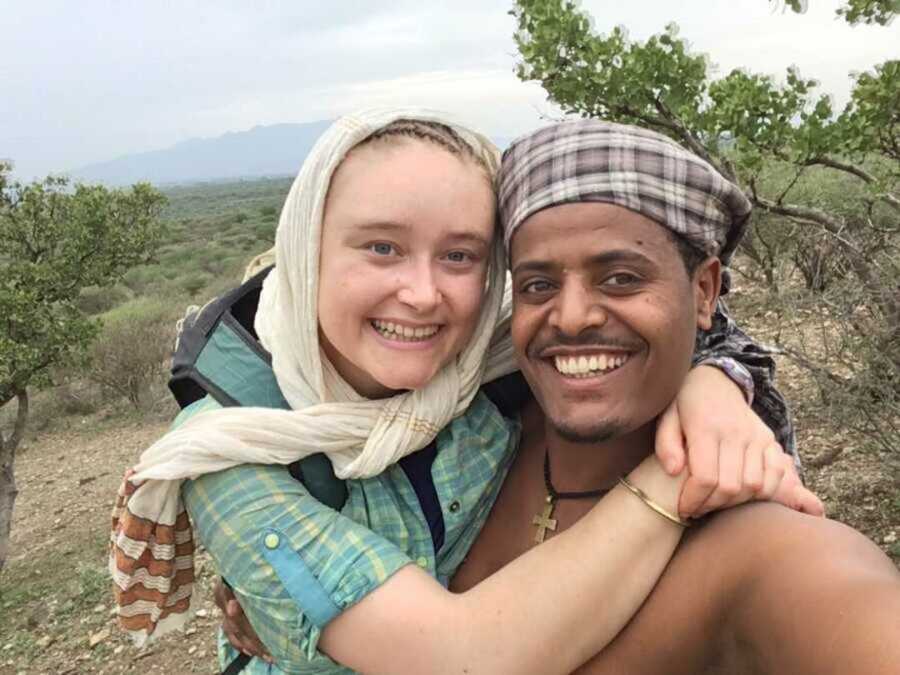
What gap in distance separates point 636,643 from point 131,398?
12.5 meters

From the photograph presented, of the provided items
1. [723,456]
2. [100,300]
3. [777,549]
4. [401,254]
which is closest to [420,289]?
[401,254]

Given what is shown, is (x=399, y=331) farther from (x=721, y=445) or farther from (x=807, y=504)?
(x=807, y=504)

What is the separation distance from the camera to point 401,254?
138cm

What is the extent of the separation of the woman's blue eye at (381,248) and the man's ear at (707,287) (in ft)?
1.83

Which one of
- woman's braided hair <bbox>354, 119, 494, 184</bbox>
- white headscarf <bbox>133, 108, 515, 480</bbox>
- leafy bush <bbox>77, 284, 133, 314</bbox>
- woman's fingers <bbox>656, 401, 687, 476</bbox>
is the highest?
woman's braided hair <bbox>354, 119, 494, 184</bbox>

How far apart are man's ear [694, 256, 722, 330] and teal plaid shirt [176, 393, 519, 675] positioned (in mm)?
567

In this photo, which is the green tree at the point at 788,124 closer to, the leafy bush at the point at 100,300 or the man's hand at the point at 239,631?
the man's hand at the point at 239,631

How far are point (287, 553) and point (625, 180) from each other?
33.0 inches

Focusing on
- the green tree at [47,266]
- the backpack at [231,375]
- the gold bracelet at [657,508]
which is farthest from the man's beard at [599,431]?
the green tree at [47,266]

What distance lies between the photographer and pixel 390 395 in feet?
5.12

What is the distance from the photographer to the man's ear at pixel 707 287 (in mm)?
1388

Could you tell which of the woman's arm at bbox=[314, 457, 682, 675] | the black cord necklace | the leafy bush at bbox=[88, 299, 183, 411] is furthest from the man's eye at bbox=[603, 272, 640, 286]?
the leafy bush at bbox=[88, 299, 183, 411]

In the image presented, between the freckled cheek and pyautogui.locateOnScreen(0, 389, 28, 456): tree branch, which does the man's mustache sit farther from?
pyautogui.locateOnScreen(0, 389, 28, 456): tree branch

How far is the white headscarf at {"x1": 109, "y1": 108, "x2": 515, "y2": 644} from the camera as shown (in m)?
1.33
